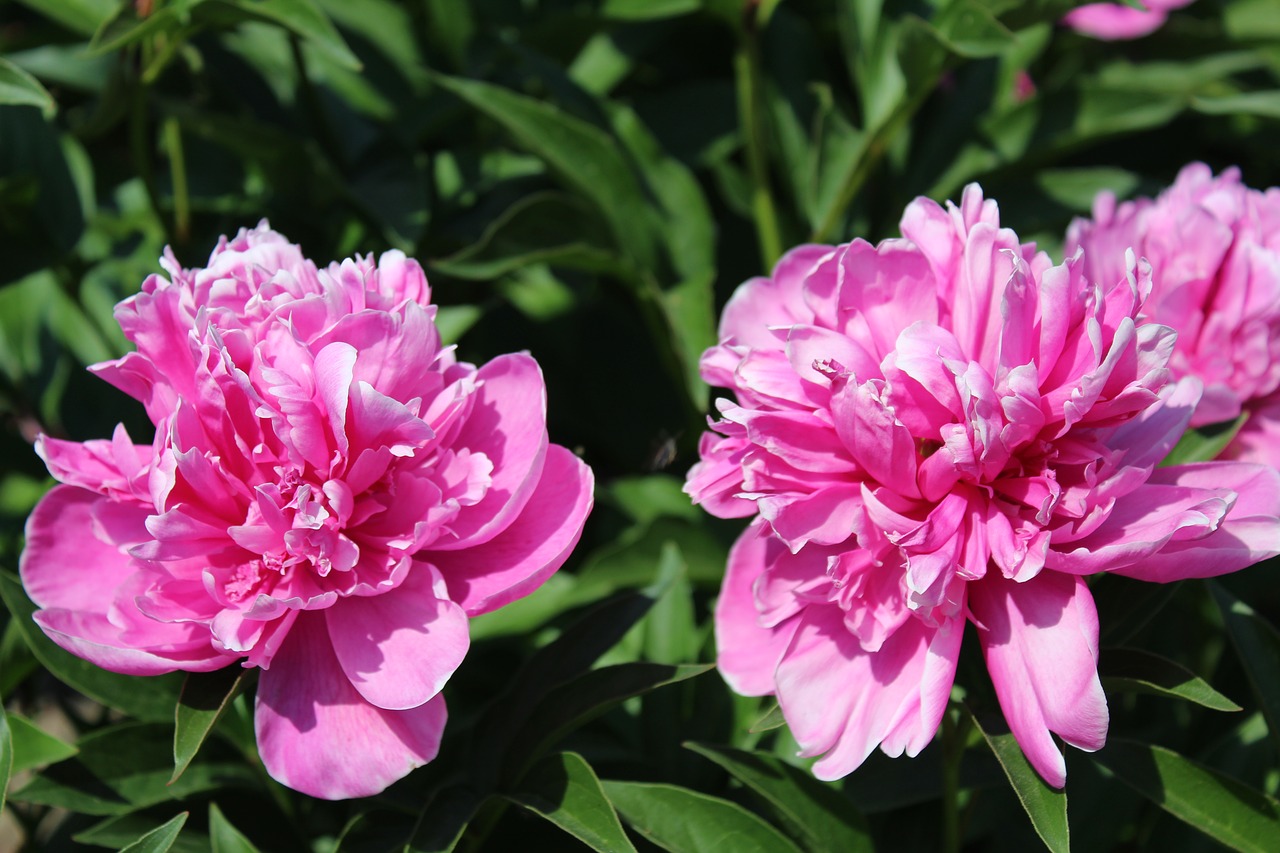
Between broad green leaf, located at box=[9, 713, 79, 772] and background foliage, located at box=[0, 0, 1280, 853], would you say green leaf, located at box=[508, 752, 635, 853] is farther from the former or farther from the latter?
broad green leaf, located at box=[9, 713, 79, 772]

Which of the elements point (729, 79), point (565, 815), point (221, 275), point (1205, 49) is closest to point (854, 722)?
point (565, 815)

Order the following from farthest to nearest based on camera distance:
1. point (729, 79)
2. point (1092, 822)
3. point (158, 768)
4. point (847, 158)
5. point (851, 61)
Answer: point (729, 79), point (851, 61), point (847, 158), point (1092, 822), point (158, 768)

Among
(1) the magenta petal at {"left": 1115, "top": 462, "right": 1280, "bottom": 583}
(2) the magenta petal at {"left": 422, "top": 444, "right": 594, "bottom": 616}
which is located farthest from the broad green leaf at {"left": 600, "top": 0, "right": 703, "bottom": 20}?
(1) the magenta petal at {"left": 1115, "top": 462, "right": 1280, "bottom": 583}

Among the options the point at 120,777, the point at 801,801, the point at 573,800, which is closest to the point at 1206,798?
the point at 801,801

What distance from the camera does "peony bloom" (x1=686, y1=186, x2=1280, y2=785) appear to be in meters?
0.91

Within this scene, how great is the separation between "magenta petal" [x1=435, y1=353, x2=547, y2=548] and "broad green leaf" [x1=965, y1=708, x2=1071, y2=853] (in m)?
0.44

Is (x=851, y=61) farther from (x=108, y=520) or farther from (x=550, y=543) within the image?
(x=108, y=520)

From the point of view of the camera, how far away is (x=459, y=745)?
1.28 m

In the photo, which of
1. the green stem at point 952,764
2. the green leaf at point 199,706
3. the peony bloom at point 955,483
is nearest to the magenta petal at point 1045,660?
the peony bloom at point 955,483

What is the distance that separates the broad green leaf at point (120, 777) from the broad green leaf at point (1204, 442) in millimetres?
1017

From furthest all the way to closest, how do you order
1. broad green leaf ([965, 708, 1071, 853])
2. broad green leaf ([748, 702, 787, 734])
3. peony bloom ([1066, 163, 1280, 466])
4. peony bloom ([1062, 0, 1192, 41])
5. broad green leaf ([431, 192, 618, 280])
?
peony bloom ([1062, 0, 1192, 41]) < broad green leaf ([431, 192, 618, 280]) < peony bloom ([1066, 163, 1280, 466]) < broad green leaf ([748, 702, 787, 734]) < broad green leaf ([965, 708, 1071, 853])

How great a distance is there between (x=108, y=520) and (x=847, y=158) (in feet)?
3.56

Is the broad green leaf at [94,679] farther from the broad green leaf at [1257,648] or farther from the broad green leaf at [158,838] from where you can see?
the broad green leaf at [1257,648]

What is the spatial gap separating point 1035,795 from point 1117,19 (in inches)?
60.9
